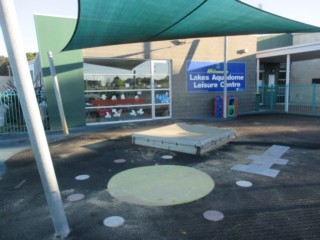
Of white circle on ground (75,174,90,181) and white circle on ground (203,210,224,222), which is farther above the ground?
white circle on ground (75,174,90,181)

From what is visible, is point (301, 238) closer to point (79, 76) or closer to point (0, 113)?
point (79, 76)

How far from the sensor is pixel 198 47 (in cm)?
1148

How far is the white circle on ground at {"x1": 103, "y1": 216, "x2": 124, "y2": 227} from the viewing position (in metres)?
2.74

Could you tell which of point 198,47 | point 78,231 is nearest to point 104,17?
point 78,231

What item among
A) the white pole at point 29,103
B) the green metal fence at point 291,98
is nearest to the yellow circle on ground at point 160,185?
the white pole at point 29,103

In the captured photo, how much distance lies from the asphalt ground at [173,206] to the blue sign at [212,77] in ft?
19.9

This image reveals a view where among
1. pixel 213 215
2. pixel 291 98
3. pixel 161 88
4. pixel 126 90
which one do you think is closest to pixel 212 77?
pixel 161 88

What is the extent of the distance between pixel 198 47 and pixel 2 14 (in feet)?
33.6

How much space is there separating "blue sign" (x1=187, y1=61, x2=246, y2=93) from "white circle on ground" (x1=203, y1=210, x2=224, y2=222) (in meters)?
8.94

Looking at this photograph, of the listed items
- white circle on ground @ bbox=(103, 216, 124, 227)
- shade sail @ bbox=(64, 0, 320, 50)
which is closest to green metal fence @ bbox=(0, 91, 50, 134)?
shade sail @ bbox=(64, 0, 320, 50)

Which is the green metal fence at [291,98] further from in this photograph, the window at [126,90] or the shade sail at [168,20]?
the shade sail at [168,20]

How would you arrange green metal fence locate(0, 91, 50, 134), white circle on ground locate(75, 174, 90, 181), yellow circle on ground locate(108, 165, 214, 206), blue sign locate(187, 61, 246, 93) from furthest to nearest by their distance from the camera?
blue sign locate(187, 61, 246, 93)
green metal fence locate(0, 91, 50, 134)
white circle on ground locate(75, 174, 90, 181)
yellow circle on ground locate(108, 165, 214, 206)

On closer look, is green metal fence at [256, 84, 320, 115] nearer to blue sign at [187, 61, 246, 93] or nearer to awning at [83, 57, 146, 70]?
blue sign at [187, 61, 246, 93]

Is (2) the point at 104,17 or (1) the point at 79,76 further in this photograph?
(1) the point at 79,76
